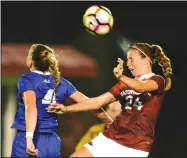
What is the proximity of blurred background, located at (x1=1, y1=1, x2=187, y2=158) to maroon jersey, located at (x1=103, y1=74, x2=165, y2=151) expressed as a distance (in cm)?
445

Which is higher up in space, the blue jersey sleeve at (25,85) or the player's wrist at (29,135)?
the blue jersey sleeve at (25,85)

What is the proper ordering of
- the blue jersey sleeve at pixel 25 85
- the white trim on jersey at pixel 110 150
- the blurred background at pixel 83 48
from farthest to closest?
the blurred background at pixel 83 48 < the blue jersey sleeve at pixel 25 85 < the white trim on jersey at pixel 110 150

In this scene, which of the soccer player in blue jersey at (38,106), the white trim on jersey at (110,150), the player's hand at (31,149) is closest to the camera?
the white trim on jersey at (110,150)

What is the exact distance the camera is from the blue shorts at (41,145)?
693 centimetres

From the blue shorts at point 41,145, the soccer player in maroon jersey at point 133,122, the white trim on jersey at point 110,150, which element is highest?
the soccer player in maroon jersey at point 133,122

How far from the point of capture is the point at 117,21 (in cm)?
1289

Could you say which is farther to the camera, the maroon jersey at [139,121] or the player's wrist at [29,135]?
the player's wrist at [29,135]

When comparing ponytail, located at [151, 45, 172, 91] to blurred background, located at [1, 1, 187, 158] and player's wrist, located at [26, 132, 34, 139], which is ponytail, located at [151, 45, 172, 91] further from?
blurred background, located at [1, 1, 187, 158]

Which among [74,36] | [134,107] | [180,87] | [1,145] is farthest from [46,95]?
[74,36]

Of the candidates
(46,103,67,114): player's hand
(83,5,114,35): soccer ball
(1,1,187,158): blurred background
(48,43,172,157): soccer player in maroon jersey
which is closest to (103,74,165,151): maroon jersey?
(48,43,172,157): soccer player in maroon jersey

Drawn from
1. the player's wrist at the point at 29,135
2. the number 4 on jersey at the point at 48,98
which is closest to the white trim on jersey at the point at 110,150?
the player's wrist at the point at 29,135

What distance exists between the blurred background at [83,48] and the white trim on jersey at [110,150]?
4.44 m

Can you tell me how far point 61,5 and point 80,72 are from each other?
77.6 inches

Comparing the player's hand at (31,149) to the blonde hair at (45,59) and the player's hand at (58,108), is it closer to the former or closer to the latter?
the player's hand at (58,108)
